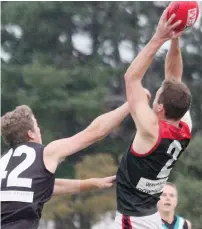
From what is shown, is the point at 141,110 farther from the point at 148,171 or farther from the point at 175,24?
the point at 175,24

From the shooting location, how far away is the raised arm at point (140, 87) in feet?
18.3

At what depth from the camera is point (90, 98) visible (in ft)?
58.6

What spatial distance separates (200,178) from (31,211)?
10480 mm

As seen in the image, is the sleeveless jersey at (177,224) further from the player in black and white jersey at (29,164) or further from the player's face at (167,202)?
the player in black and white jersey at (29,164)

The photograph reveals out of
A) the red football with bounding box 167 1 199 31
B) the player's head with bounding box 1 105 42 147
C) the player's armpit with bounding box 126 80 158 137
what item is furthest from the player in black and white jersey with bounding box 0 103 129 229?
the red football with bounding box 167 1 199 31

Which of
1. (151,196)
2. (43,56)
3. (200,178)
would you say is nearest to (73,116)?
(43,56)

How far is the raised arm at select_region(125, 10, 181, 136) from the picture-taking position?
5566 mm

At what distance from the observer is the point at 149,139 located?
5621mm

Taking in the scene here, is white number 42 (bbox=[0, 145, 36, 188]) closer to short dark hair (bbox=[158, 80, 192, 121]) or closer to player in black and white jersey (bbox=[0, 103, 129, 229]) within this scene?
player in black and white jersey (bbox=[0, 103, 129, 229])

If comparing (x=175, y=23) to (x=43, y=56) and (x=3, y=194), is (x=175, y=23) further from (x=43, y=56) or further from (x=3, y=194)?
(x=43, y=56)

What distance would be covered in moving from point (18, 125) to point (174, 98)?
1.02m

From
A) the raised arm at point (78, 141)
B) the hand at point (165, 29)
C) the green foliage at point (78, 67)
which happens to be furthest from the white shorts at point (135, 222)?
the green foliage at point (78, 67)

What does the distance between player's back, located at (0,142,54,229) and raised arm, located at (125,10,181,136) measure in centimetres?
68

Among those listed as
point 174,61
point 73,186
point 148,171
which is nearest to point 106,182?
point 73,186
